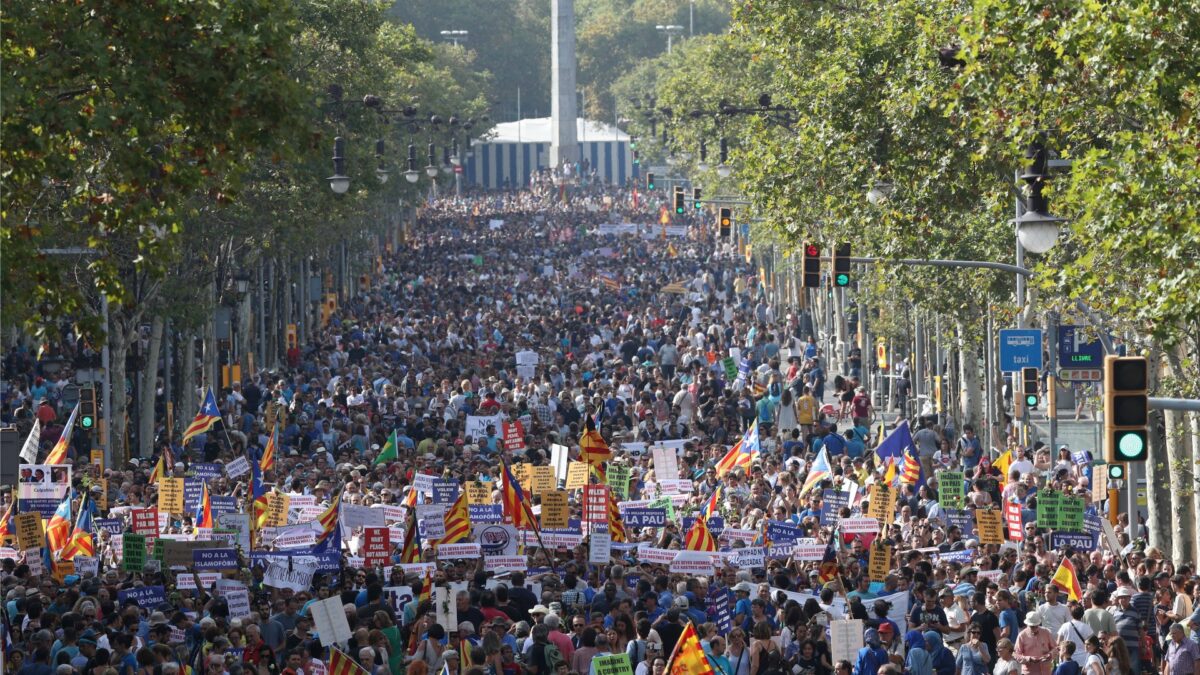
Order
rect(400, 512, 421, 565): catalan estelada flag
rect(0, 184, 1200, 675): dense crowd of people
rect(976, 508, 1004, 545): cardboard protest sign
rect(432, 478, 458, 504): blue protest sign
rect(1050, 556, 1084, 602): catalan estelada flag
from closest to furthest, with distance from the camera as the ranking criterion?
rect(0, 184, 1200, 675): dense crowd of people, rect(1050, 556, 1084, 602): catalan estelada flag, rect(400, 512, 421, 565): catalan estelada flag, rect(976, 508, 1004, 545): cardboard protest sign, rect(432, 478, 458, 504): blue protest sign

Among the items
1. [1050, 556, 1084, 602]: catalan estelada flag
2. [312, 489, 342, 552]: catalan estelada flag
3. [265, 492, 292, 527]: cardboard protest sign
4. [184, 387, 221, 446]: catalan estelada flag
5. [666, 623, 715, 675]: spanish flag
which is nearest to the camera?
[666, 623, 715, 675]: spanish flag

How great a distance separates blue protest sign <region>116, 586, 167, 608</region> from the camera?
19906 millimetres

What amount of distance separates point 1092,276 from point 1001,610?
2.78 meters

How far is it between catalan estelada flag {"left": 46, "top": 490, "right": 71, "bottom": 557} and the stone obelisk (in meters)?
114

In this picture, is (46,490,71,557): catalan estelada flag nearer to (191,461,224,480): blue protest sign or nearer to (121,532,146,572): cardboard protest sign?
(121,532,146,572): cardboard protest sign

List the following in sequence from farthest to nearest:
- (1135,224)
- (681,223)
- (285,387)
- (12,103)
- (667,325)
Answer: (681,223), (667,325), (285,387), (1135,224), (12,103)

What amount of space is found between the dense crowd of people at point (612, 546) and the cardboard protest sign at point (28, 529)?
0.20 m

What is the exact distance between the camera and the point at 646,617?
18781mm

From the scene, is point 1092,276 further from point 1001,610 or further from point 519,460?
point 519,460

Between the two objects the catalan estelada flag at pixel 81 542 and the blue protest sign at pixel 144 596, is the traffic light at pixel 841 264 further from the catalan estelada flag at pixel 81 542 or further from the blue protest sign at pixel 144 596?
the blue protest sign at pixel 144 596

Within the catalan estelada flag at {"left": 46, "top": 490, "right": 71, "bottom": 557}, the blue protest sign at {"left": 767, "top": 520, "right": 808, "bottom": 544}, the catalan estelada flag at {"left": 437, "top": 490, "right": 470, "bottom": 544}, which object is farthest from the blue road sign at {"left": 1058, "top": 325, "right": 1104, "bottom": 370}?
the catalan estelada flag at {"left": 46, "top": 490, "right": 71, "bottom": 557}

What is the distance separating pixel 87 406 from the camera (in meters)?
33.3

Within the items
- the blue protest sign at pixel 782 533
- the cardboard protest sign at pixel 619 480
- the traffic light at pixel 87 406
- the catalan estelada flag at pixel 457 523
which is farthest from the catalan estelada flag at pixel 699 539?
the traffic light at pixel 87 406

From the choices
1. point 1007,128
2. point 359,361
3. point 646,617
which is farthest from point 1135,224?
point 359,361
